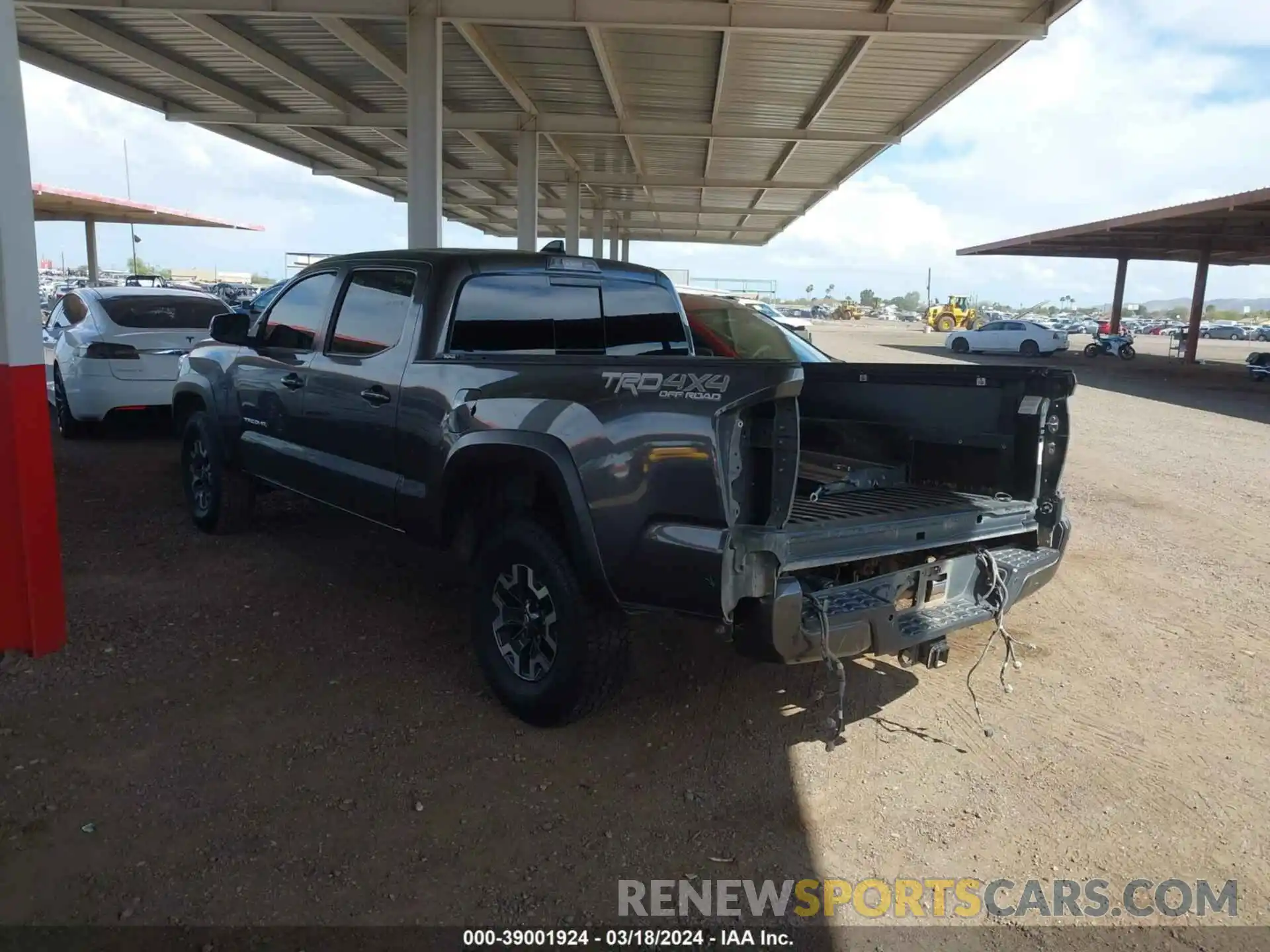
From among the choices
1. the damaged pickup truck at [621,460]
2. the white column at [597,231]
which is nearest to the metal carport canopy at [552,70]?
the damaged pickup truck at [621,460]

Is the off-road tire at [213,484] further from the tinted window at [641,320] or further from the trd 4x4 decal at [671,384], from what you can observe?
the trd 4x4 decal at [671,384]

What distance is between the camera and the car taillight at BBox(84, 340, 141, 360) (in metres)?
9.15

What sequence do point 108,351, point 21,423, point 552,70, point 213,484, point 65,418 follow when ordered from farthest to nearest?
point 552,70, point 65,418, point 108,351, point 213,484, point 21,423

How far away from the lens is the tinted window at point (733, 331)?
32.5 feet

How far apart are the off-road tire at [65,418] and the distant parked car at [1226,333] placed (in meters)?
79.2

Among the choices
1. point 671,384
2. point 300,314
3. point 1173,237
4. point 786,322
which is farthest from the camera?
point 1173,237

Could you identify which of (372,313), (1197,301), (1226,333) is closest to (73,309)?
(372,313)

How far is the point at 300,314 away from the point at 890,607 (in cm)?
380

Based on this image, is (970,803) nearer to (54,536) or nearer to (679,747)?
(679,747)

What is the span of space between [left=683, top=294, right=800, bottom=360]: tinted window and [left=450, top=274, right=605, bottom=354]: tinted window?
4.85m

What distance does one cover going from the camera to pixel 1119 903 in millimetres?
2906

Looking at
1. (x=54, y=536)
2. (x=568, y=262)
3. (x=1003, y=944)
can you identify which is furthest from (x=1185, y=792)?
(x=54, y=536)

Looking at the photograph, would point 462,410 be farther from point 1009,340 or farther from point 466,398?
point 1009,340

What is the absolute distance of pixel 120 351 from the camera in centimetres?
921
